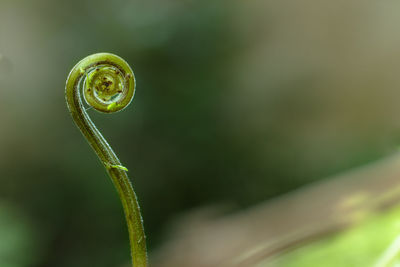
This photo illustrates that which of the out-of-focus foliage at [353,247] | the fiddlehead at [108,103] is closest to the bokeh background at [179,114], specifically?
the out-of-focus foliage at [353,247]

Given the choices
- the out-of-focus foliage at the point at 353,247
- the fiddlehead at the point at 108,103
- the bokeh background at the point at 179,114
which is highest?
the bokeh background at the point at 179,114

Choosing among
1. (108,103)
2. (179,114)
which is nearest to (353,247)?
(108,103)

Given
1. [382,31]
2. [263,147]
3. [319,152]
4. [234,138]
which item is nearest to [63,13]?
[234,138]

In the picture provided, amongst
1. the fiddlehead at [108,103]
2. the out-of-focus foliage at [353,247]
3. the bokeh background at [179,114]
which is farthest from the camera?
the bokeh background at [179,114]

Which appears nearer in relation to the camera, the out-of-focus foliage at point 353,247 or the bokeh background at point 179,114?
the out-of-focus foliage at point 353,247

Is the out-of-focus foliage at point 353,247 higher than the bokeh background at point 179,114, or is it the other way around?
the bokeh background at point 179,114

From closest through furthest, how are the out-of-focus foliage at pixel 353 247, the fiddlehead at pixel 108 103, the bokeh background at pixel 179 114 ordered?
the fiddlehead at pixel 108 103, the out-of-focus foliage at pixel 353 247, the bokeh background at pixel 179 114

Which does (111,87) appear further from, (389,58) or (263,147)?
(389,58)

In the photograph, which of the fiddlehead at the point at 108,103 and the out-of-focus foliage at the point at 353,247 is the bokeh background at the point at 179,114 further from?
the fiddlehead at the point at 108,103

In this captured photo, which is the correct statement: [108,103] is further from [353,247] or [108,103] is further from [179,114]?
[179,114]

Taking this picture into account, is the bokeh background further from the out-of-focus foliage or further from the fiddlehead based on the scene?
the fiddlehead
